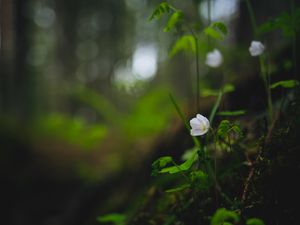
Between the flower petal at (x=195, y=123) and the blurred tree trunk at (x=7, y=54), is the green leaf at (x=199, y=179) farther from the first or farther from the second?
the blurred tree trunk at (x=7, y=54)

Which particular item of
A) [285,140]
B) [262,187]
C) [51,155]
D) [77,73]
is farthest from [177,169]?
[77,73]

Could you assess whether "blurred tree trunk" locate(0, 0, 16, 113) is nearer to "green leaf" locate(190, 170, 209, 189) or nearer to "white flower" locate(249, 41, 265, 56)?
"white flower" locate(249, 41, 265, 56)

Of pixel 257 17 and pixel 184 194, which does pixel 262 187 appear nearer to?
pixel 184 194

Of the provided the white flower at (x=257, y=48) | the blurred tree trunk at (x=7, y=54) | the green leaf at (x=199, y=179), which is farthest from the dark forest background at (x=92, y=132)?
the green leaf at (x=199, y=179)

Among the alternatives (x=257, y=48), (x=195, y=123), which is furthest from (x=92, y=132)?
(x=195, y=123)

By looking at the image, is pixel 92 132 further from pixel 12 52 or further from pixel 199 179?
pixel 12 52

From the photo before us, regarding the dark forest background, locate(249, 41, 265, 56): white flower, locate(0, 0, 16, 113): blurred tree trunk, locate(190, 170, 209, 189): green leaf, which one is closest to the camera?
locate(190, 170, 209, 189): green leaf

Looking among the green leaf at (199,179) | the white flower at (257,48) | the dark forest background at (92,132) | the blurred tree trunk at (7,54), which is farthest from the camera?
the blurred tree trunk at (7,54)

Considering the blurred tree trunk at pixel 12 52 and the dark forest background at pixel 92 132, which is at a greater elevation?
the blurred tree trunk at pixel 12 52

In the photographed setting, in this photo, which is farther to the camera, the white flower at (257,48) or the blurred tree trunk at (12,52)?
the blurred tree trunk at (12,52)

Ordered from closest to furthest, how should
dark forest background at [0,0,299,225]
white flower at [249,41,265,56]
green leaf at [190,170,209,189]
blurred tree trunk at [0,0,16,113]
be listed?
green leaf at [190,170,209,189] → white flower at [249,41,265,56] → dark forest background at [0,0,299,225] → blurred tree trunk at [0,0,16,113]

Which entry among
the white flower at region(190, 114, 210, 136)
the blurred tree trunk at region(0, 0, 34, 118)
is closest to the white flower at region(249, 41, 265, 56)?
the white flower at region(190, 114, 210, 136)
